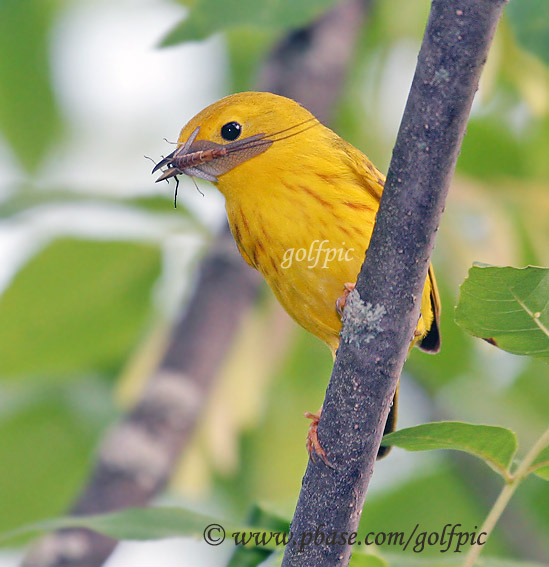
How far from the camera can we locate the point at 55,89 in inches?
180

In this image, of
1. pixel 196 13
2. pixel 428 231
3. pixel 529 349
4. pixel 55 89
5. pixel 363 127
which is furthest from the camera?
pixel 55 89

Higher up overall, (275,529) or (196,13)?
(196,13)

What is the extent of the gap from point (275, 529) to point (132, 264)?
6.67 ft

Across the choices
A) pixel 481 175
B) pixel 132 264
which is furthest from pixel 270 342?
pixel 481 175

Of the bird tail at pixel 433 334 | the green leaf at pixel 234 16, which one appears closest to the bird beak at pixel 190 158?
the green leaf at pixel 234 16

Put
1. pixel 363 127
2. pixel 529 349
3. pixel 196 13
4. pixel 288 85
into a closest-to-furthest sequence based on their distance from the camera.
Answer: pixel 529 349 < pixel 196 13 < pixel 288 85 < pixel 363 127

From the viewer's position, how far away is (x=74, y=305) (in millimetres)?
3760

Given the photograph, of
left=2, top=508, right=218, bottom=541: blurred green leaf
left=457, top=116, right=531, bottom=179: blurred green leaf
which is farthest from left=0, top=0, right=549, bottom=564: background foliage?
left=2, top=508, right=218, bottom=541: blurred green leaf

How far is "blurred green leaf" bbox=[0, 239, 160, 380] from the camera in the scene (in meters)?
3.57

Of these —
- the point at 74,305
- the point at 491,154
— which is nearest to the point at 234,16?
the point at 74,305

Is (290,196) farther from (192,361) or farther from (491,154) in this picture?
(491,154)

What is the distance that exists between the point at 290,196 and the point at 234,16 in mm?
494

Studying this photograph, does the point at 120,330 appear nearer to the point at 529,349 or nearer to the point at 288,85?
the point at 288,85

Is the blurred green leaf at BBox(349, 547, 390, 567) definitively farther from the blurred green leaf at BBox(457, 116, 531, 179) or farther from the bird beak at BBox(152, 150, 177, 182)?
the blurred green leaf at BBox(457, 116, 531, 179)
